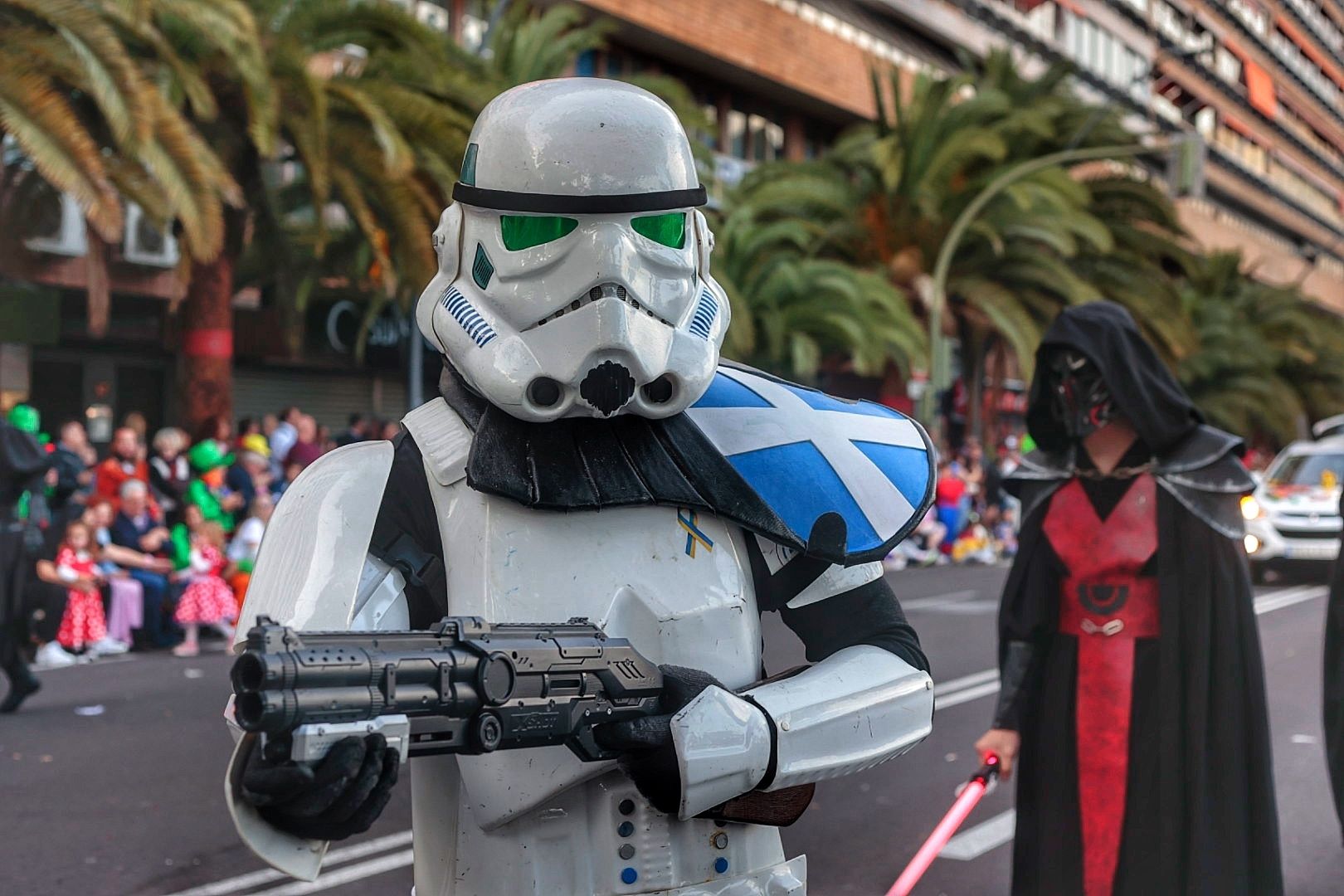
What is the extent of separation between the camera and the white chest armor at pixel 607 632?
1.94 m

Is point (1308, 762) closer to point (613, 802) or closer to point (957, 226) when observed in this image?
point (613, 802)

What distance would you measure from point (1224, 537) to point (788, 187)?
17436 millimetres

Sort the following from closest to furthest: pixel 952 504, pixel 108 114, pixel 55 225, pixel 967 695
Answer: pixel 967 695
pixel 108 114
pixel 55 225
pixel 952 504

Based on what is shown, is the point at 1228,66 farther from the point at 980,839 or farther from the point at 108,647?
the point at 980,839

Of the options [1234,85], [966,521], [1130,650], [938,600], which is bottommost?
[938,600]

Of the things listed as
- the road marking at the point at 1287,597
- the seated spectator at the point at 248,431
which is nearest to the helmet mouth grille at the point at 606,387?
the seated spectator at the point at 248,431

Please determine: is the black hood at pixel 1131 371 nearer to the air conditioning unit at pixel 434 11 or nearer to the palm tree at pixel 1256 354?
the air conditioning unit at pixel 434 11

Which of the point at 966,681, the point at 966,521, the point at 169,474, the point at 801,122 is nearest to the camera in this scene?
the point at 966,681

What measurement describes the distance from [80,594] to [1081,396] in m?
7.87

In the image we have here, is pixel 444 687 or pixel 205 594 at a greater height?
pixel 444 687

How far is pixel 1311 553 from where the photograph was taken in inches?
640

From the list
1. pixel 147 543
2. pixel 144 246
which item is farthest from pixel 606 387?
pixel 144 246

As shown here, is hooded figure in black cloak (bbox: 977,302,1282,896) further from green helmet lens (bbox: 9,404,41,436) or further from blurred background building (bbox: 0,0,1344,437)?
blurred background building (bbox: 0,0,1344,437)

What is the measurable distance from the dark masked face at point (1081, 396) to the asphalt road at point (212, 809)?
6.21ft
